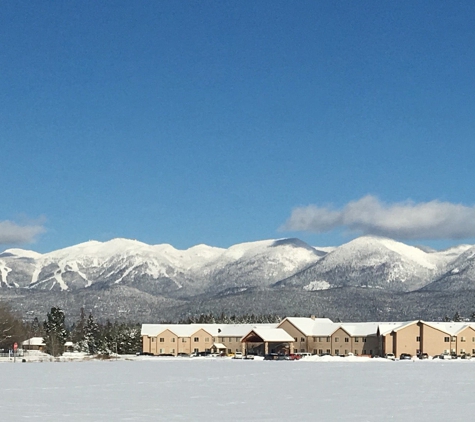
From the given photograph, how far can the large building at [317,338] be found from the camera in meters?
112

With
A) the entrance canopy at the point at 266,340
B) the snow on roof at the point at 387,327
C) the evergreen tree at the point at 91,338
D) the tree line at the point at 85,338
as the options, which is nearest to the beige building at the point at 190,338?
the tree line at the point at 85,338

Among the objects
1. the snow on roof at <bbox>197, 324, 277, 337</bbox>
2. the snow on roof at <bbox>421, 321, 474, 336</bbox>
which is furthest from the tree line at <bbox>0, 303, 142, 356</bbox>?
the snow on roof at <bbox>421, 321, 474, 336</bbox>

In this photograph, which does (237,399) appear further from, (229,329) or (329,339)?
(229,329)

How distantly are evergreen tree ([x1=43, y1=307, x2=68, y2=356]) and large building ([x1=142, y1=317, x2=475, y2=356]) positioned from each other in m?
12.5

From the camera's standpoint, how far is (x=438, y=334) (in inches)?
4441

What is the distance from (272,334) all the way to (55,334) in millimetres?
30243

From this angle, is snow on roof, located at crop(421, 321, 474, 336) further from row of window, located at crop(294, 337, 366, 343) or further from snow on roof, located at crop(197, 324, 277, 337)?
snow on roof, located at crop(197, 324, 277, 337)

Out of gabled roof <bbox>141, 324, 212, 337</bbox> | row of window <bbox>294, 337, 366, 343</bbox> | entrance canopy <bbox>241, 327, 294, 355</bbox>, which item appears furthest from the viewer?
gabled roof <bbox>141, 324, 212, 337</bbox>

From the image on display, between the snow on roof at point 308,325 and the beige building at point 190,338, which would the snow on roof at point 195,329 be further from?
the snow on roof at point 308,325

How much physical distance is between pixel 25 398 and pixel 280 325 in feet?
303

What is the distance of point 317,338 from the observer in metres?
121

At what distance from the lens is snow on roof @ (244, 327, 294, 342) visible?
4628 inches

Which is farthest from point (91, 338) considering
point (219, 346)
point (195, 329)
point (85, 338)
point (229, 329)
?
point (229, 329)

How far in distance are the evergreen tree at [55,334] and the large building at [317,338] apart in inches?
493
